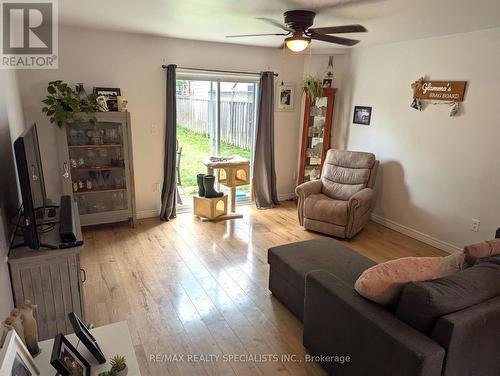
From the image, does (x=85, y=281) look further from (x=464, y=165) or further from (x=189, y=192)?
(x=464, y=165)

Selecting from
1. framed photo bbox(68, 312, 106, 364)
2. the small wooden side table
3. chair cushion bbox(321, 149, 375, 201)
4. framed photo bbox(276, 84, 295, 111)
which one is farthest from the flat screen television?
framed photo bbox(276, 84, 295, 111)

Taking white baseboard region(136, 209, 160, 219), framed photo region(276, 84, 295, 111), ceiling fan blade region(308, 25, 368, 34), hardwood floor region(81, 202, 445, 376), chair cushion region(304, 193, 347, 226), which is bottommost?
hardwood floor region(81, 202, 445, 376)

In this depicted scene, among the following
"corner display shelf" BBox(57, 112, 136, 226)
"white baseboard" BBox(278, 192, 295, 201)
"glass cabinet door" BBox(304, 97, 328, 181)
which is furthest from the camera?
"white baseboard" BBox(278, 192, 295, 201)

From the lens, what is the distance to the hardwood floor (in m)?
2.20

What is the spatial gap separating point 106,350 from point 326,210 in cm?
307

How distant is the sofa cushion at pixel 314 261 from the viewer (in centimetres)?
240

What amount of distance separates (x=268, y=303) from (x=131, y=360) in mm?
1562

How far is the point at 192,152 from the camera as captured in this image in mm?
4910

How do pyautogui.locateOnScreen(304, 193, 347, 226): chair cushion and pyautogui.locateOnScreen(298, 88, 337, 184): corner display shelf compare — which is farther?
pyautogui.locateOnScreen(298, 88, 337, 184): corner display shelf

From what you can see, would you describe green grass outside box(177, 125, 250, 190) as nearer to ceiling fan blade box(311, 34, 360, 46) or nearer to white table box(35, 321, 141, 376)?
ceiling fan blade box(311, 34, 360, 46)

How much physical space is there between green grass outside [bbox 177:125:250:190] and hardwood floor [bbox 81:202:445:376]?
70 cm

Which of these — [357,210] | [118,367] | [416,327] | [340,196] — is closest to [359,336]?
[416,327]

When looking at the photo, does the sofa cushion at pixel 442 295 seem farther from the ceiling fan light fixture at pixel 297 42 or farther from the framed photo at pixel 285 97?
the framed photo at pixel 285 97

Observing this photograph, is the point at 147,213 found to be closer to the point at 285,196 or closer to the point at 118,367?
the point at 285,196
